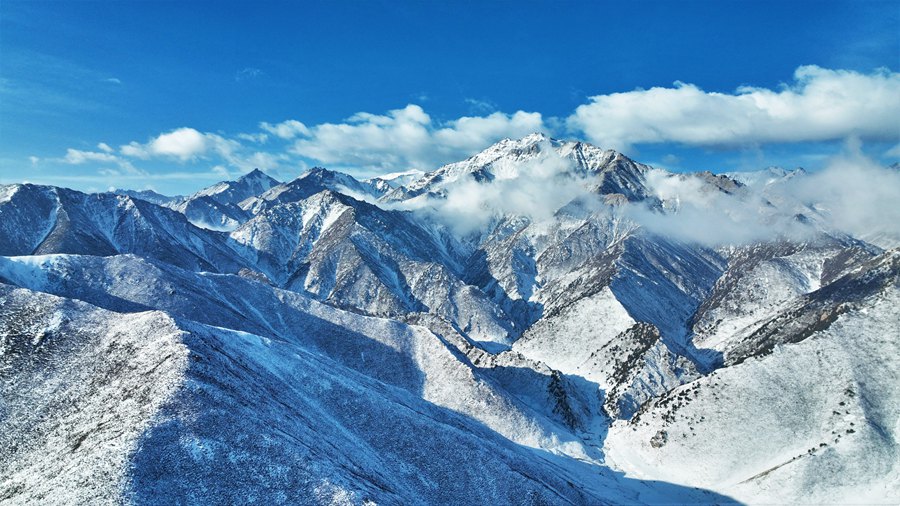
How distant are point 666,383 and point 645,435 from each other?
29.2 meters

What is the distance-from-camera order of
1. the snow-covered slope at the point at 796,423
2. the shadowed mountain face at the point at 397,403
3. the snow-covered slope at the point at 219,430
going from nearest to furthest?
the snow-covered slope at the point at 219,430
the shadowed mountain face at the point at 397,403
the snow-covered slope at the point at 796,423

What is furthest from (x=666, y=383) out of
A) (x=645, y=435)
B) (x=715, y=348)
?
(x=715, y=348)

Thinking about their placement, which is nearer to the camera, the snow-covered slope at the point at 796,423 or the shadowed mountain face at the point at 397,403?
the shadowed mountain face at the point at 397,403

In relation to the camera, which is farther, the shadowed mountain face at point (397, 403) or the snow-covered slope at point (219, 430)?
the shadowed mountain face at point (397, 403)

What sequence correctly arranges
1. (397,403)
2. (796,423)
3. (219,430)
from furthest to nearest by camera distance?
(796,423) < (397,403) < (219,430)

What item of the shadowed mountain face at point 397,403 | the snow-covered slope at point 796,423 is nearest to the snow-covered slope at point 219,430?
the shadowed mountain face at point 397,403

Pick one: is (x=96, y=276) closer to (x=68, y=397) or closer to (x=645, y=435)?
(x=68, y=397)

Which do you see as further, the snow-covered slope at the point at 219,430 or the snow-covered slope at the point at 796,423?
the snow-covered slope at the point at 796,423

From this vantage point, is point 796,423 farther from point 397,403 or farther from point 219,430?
point 219,430

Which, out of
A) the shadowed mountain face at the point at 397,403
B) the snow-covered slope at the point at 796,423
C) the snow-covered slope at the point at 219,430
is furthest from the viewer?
the snow-covered slope at the point at 796,423

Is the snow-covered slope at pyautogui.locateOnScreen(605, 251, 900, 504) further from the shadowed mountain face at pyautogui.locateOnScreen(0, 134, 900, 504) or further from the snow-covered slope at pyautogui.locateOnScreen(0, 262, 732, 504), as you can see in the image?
the snow-covered slope at pyautogui.locateOnScreen(0, 262, 732, 504)

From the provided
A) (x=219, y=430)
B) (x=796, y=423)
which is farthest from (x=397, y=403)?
(x=796, y=423)

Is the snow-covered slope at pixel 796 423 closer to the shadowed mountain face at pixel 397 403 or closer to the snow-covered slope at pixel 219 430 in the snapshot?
the shadowed mountain face at pixel 397 403

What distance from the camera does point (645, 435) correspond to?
11738cm
